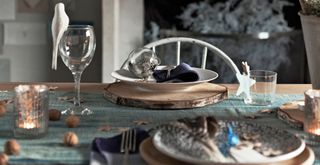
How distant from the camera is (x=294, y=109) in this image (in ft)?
4.60

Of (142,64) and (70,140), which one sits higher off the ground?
(142,64)

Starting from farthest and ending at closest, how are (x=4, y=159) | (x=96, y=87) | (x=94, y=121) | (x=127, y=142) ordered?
(x=96, y=87), (x=94, y=121), (x=127, y=142), (x=4, y=159)

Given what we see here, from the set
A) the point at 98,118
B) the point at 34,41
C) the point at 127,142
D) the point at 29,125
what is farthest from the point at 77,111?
the point at 34,41

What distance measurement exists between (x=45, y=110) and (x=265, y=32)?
245 cm

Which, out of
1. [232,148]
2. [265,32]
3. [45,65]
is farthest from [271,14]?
[232,148]

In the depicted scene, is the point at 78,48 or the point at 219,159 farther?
the point at 78,48

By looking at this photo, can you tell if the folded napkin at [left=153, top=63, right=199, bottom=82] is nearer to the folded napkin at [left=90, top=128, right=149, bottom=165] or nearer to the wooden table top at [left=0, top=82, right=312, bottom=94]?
the wooden table top at [left=0, top=82, right=312, bottom=94]

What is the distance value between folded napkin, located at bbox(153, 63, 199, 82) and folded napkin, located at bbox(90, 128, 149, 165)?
1.42 feet

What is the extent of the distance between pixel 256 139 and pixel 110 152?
0.28 meters

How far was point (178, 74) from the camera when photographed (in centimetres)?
156

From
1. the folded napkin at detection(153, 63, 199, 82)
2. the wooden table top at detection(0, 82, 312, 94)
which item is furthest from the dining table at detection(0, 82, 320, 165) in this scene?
the folded napkin at detection(153, 63, 199, 82)

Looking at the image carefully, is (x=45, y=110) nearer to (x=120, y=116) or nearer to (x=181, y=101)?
(x=120, y=116)

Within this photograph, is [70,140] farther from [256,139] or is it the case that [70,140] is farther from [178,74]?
[178,74]

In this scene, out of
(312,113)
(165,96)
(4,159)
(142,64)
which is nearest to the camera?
(4,159)
